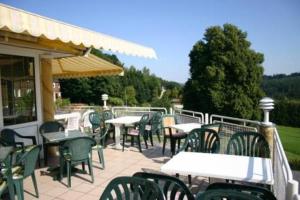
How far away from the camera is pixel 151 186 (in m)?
1.93

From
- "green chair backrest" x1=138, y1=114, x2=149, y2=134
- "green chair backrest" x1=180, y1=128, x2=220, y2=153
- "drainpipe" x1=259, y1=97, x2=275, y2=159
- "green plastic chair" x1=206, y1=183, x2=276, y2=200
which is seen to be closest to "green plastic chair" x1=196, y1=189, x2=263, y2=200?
"green plastic chair" x1=206, y1=183, x2=276, y2=200

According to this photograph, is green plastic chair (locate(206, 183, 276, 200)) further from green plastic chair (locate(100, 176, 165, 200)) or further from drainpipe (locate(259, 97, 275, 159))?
drainpipe (locate(259, 97, 275, 159))

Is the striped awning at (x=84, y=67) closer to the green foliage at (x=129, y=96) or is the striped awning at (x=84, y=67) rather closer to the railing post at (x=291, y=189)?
the railing post at (x=291, y=189)

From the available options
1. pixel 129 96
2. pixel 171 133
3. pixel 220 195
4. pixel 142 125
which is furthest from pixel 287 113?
pixel 220 195

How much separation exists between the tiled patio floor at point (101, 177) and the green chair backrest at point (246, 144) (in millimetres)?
1049

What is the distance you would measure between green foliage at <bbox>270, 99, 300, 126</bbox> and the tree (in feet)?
35.4

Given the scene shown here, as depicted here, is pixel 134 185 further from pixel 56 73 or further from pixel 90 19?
pixel 90 19

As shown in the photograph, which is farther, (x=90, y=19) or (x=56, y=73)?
(x=90, y=19)

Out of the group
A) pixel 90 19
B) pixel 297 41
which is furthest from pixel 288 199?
pixel 297 41

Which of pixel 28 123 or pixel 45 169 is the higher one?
pixel 28 123

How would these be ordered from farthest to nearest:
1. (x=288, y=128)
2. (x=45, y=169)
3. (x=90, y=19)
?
(x=288, y=128) → (x=90, y=19) → (x=45, y=169)

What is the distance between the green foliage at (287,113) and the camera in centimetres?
2938

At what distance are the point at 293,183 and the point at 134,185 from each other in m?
1.12

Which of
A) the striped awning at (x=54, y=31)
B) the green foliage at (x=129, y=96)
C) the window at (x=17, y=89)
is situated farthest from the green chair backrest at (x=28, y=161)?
the green foliage at (x=129, y=96)
